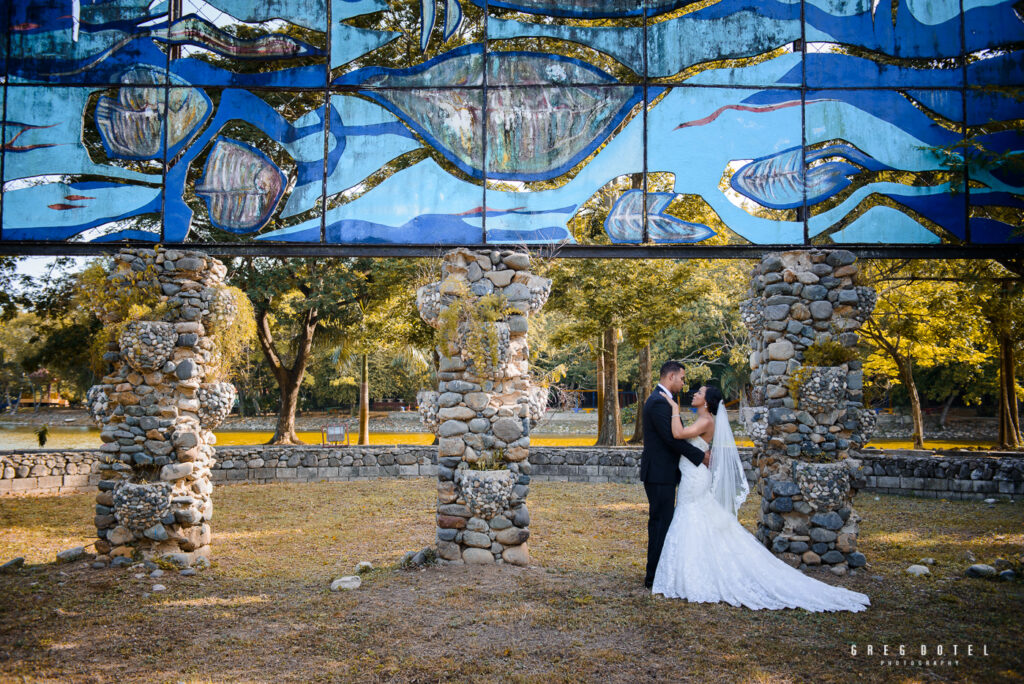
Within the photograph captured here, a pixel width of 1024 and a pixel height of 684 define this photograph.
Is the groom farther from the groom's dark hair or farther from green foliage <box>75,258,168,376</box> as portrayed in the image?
green foliage <box>75,258,168,376</box>

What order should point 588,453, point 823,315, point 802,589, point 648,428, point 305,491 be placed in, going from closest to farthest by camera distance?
point 802,589 → point 648,428 → point 823,315 → point 305,491 → point 588,453

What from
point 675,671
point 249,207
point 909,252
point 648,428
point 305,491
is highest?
point 249,207

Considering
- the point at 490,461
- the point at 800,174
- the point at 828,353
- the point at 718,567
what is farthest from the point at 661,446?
the point at 800,174

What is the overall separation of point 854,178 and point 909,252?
1.05 meters

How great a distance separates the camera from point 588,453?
46.6ft

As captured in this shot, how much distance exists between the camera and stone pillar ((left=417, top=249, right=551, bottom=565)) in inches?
248

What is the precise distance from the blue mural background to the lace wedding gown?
301cm

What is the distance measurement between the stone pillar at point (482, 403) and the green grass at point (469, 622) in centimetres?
41

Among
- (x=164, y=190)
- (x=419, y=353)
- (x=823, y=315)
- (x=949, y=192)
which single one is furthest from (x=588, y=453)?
(x=164, y=190)

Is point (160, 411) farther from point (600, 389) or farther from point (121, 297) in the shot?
point (600, 389)

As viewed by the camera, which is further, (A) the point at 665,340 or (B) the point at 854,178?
(A) the point at 665,340

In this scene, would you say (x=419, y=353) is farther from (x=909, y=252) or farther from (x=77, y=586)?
(x=909, y=252)

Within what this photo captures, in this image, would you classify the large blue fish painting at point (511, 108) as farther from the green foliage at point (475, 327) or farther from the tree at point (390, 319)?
the tree at point (390, 319)

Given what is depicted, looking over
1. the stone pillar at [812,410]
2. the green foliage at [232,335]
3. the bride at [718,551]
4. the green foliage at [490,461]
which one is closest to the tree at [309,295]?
the green foliage at [232,335]
